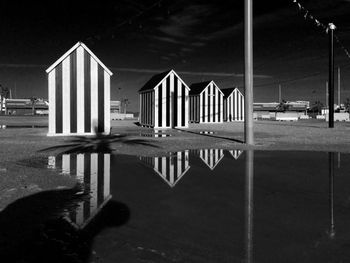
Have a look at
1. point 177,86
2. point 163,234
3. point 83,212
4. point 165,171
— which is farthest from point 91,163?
point 177,86

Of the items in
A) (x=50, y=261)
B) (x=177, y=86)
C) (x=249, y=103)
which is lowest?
(x=50, y=261)

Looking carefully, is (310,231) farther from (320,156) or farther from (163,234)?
(320,156)

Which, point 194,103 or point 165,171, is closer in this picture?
point 165,171

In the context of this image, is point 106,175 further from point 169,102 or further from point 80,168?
point 169,102

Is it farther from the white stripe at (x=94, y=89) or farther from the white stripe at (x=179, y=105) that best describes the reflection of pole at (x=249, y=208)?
the white stripe at (x=179, y=105)

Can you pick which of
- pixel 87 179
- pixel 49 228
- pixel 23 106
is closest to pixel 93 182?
pixel 87 179

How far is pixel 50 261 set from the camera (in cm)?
339

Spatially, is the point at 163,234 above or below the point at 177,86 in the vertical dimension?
below

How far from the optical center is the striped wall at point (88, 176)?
495 centimetres

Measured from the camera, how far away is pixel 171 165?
31.6 ft

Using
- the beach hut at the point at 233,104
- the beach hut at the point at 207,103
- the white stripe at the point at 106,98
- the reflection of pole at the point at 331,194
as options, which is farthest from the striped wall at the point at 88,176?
the beach hut at the point at 233,104

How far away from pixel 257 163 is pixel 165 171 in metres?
2.81

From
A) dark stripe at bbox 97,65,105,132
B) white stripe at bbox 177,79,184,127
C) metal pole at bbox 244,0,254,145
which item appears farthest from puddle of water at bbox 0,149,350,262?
white stripe at bbox 177,79,184,127

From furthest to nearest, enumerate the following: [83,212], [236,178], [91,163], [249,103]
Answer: [249,103], [91,163], [236,178], [83,212]
